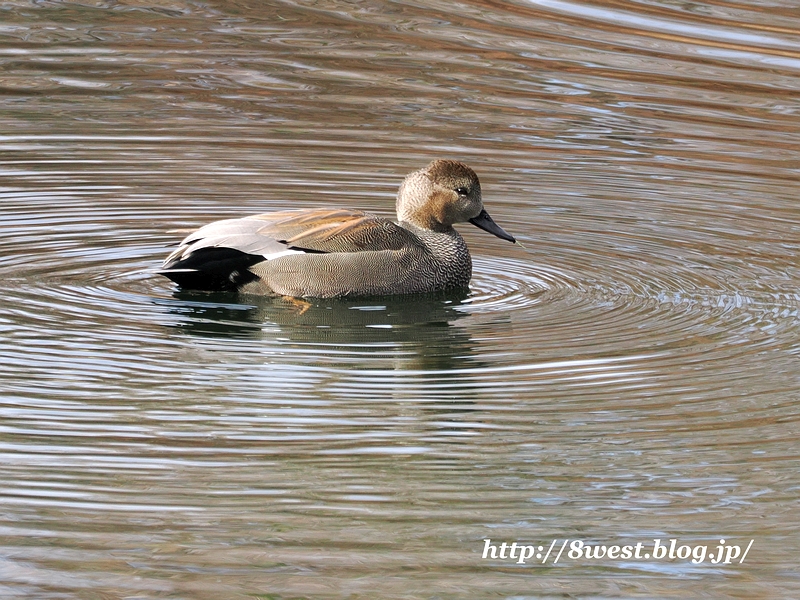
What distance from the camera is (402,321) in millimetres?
8695

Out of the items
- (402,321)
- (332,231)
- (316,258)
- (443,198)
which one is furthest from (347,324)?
→ (443,198)

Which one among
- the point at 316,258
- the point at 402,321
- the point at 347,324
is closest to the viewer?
the point at 347,324

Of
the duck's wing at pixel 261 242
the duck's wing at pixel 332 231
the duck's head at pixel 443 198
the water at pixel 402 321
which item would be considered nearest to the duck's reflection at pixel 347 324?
the water at pixel 402 321

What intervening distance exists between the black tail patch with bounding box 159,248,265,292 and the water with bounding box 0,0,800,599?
0.11 meters

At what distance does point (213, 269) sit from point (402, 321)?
114 cm

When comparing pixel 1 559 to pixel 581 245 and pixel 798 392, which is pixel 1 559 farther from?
pixel 581 245

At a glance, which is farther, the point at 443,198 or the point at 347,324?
the point at 443,198

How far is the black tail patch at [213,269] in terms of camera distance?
876 cm

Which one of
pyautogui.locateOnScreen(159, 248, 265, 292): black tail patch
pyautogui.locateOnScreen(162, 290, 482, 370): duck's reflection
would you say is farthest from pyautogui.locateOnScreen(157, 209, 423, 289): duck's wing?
pyautogui.locateOnScreen(162, 290, 482, 370): duck's reflection

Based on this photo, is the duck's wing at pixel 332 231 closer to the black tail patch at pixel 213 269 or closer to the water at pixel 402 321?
the black tail patch at pixel 213 269

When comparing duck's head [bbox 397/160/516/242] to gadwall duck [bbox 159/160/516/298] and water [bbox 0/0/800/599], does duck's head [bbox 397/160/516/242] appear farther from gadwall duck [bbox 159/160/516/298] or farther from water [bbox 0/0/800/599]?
water [bbox 0/0/800/599]

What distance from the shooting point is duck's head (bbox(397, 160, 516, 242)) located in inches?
377

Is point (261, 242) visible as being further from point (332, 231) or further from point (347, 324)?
point (347, 324)

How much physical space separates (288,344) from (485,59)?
27.8 feet
